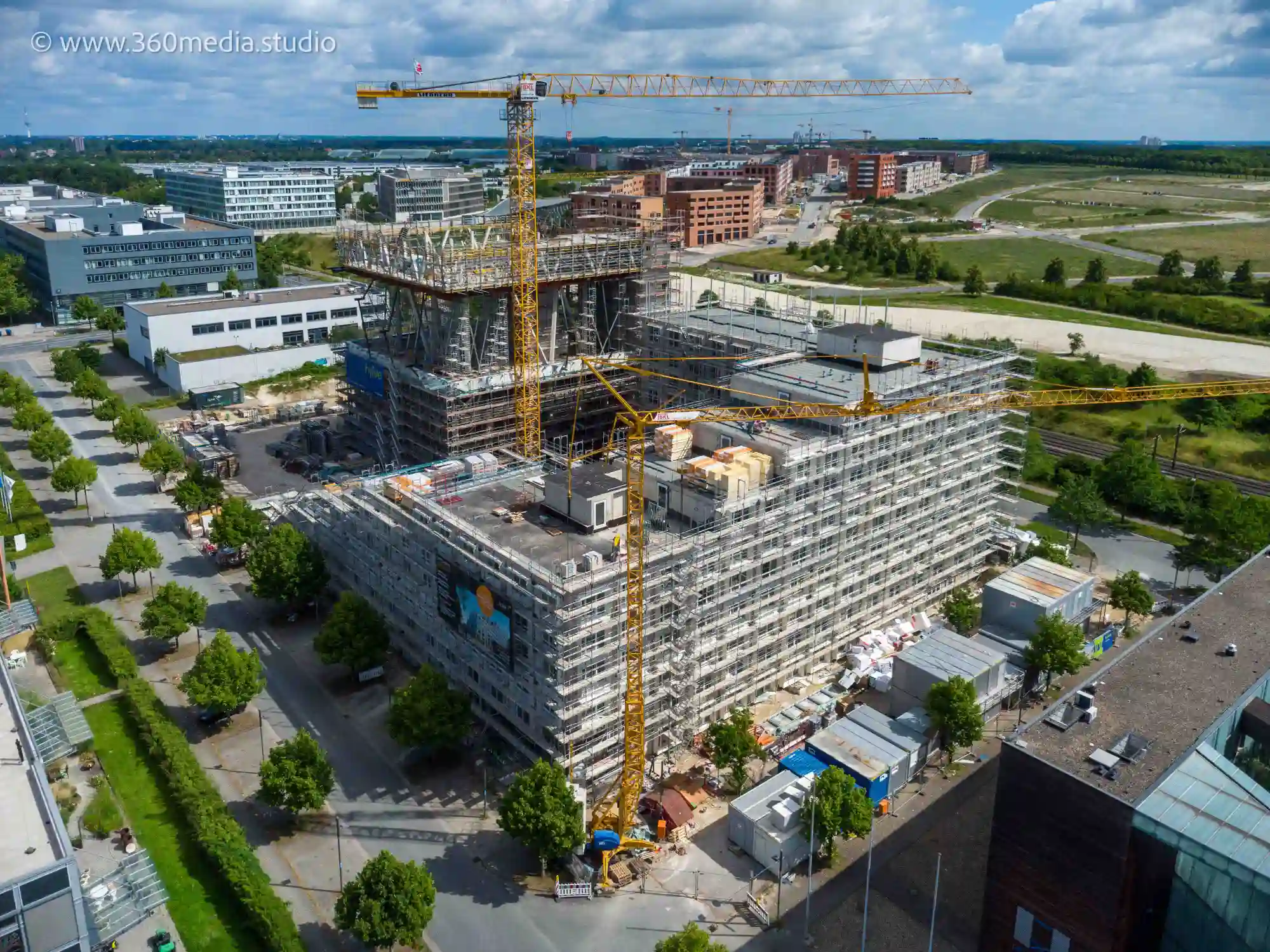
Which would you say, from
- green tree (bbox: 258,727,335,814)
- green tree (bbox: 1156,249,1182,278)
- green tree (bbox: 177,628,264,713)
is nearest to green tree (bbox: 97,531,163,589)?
green tree (bbox: 177,628,264,713)

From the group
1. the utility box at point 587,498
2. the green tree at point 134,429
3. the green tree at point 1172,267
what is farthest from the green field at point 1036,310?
the utility box at point 587,498

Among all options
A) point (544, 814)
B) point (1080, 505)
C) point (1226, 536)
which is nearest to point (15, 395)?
point (544, 814)

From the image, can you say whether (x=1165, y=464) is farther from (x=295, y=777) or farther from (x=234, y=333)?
(x=234, y=333)

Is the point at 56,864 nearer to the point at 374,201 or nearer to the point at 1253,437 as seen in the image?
the point at 1253,437

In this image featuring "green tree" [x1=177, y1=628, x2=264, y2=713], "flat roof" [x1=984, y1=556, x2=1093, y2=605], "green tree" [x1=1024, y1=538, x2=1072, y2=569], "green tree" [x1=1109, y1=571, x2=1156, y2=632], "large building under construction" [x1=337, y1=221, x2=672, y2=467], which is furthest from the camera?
"large building under construction" [x1=337, y1=221, x2=672, y2=467]

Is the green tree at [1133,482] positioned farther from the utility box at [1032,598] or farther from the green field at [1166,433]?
the utility box at [1032,598]

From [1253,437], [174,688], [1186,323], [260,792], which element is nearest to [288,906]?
A: [260,792]

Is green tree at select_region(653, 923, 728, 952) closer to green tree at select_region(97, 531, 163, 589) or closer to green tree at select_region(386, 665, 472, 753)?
green tree at select_region(386, 665, 472, 753)
